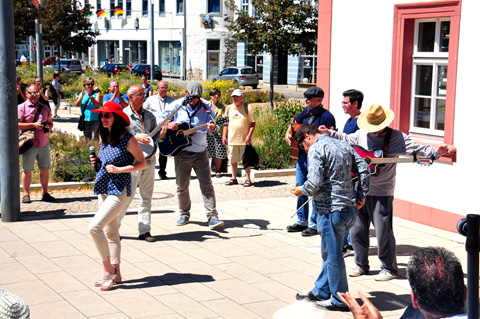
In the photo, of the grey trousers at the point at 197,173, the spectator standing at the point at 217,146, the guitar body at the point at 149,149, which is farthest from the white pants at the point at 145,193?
the spectator standing at the point at 217,146

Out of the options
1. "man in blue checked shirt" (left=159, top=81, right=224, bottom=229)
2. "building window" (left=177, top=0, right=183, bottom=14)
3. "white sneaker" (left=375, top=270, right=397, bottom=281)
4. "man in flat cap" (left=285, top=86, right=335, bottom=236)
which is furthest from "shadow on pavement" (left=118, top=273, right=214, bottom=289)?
"building window" (left=177, top=0, right=183, bottom=14)

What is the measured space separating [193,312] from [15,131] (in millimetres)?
4766

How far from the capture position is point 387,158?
7168 millimetres

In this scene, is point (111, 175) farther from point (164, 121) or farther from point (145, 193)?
point (164, 121)

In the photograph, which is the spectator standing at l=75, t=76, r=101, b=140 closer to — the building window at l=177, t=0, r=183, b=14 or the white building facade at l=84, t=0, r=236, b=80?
the white building facade at l=84, t=0, r=236, b=80

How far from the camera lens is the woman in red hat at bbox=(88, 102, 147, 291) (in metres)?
6.67

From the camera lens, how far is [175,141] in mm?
9055

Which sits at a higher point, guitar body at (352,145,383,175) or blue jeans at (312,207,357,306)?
guitar body at (352,145,383,175)

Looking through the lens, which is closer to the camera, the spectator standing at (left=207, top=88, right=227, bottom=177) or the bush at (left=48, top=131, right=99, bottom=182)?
the bush at (left=48, top=131, right=99, bottom=182)

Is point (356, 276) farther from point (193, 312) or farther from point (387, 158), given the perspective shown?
point (193, 312)

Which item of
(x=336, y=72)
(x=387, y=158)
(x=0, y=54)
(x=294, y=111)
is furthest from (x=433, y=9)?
(x=294, y=111)

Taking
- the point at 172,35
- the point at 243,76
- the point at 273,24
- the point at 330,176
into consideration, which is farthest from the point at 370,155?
the point at 172,35

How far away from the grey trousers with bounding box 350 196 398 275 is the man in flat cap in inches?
61.9

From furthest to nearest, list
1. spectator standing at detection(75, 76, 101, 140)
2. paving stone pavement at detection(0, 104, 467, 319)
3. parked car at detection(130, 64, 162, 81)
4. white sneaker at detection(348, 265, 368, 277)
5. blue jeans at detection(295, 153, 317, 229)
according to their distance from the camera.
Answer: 1. parked car at detection(130, 64, 162, 81)
2. spectator standing at detection(75, 76, 101, 140)
3. blue jeans at detection(295, 153, 317, 229)
4. white sneaker at detection(348, 265, 368, 277)
5. paving stone pavement at detection(0, 104, 467, 319)
